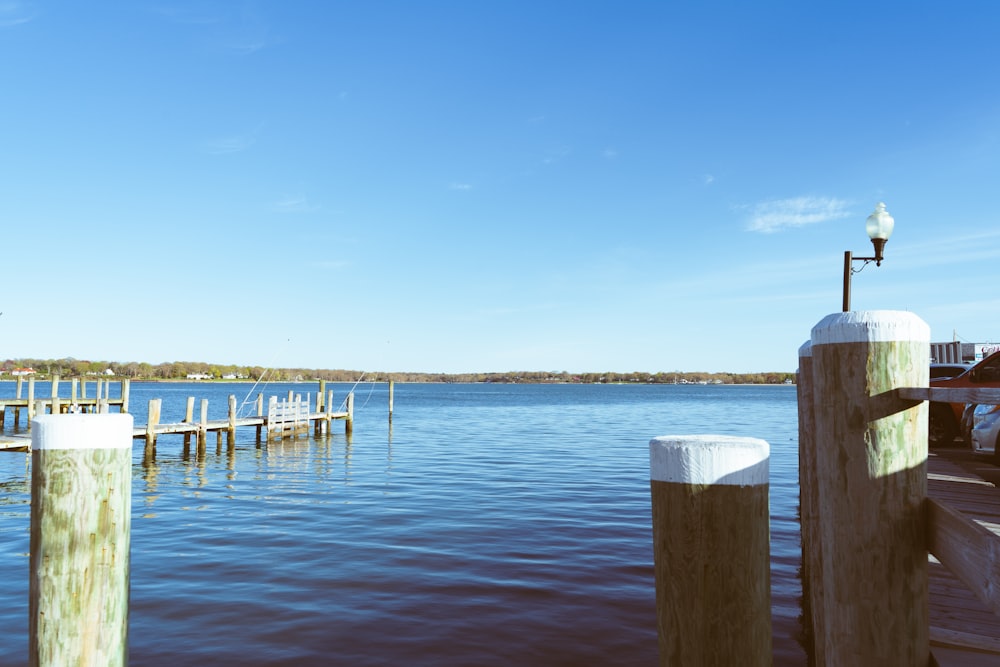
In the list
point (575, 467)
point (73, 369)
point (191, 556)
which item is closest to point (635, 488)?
point (575, 467)

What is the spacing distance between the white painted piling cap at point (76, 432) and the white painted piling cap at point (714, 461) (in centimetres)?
295

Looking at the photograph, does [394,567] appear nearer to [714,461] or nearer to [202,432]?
[714,461]

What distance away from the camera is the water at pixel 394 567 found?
24.2ft

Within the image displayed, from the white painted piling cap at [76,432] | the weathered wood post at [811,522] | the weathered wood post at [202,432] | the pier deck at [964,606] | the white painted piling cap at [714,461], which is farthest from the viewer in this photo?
the weathered wood post at [202,432]

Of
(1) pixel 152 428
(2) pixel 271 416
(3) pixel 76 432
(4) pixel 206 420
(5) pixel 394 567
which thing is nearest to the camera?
(3) pixel 76 432

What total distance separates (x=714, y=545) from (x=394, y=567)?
28.4ft

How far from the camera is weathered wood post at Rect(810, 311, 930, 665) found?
8.42 ft

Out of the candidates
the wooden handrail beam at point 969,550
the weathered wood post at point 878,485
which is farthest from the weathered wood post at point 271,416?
the wooden handrail beam at point 969,550

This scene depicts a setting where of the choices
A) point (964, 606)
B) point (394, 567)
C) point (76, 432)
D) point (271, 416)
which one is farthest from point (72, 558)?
point (271, 416)

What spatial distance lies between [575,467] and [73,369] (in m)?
202

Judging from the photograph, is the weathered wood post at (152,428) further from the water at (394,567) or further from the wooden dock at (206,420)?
the water at (394,567)

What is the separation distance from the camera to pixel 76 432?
Answer: 3672 millimetres

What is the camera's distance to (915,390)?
2473mm

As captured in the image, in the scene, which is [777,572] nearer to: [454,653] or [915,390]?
[454,653]
